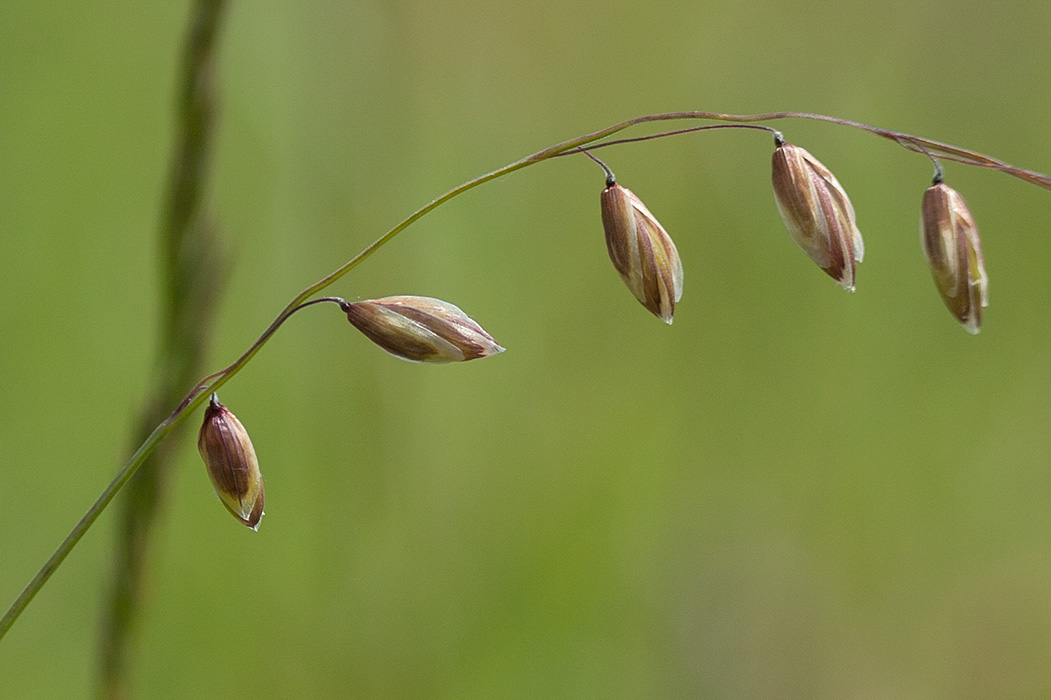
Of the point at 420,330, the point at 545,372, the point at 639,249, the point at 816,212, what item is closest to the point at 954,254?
the point at 816,212

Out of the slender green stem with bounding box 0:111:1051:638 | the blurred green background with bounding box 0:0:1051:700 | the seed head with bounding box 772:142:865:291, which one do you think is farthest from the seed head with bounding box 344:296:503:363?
→ the blurred green background with bounding box 0:0:1051:700

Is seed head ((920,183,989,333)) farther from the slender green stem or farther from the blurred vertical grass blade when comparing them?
the blurred vertical grass blade

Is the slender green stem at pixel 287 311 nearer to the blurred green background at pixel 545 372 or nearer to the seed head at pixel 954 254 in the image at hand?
the seed head at pixel 954 254

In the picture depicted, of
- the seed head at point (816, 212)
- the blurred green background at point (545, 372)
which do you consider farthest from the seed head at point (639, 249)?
the blurred green background at point (545, 372)

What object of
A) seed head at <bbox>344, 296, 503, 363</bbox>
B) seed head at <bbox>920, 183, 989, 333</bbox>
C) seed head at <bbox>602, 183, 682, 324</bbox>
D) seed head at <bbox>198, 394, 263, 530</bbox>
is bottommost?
seed head at <bbox>198, 394, 263, 530</bbox>

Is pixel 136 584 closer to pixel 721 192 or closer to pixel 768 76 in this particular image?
pixel 721 192

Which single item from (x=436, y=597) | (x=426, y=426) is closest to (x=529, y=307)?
(x=426, y=426)
